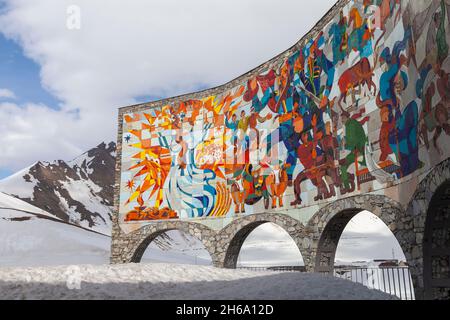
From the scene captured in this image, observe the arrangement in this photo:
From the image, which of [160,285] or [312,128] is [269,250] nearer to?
[312,128]

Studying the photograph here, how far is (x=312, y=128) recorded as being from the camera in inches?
507

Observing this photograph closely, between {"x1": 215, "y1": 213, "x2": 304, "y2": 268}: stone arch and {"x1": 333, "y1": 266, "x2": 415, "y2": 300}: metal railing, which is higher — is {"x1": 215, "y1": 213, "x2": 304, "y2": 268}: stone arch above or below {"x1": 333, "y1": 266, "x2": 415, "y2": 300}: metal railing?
above

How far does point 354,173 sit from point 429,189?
126 inches

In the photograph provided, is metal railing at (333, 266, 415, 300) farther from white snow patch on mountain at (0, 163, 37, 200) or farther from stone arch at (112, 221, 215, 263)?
white snow patch on mountain at (0, 163, 37, 200)

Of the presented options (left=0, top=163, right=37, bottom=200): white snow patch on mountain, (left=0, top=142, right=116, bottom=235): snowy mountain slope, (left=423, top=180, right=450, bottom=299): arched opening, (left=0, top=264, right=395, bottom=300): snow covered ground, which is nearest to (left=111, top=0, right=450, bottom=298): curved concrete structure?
(left=423, top=180, right=450, bottom=299): arched opening

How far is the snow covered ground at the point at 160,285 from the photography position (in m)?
4.58

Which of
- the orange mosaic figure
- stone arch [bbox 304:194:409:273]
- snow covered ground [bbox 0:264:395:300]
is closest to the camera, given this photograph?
snow covered ground [bbox 0:264:395:300]

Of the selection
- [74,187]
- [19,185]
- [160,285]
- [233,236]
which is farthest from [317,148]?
[74,187]

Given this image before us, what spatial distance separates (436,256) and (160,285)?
5.69m

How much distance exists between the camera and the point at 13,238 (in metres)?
23.2

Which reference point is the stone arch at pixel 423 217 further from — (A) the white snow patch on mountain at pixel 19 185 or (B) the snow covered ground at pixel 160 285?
(A) the white snow patch on mountain at pixel 19 185

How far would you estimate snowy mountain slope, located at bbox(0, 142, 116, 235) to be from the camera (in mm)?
46344

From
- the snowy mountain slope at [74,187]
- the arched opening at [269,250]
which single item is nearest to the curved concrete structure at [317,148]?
the arched opening at [269,250]

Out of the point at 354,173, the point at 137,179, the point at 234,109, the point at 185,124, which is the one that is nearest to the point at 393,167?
the point at 354,173
